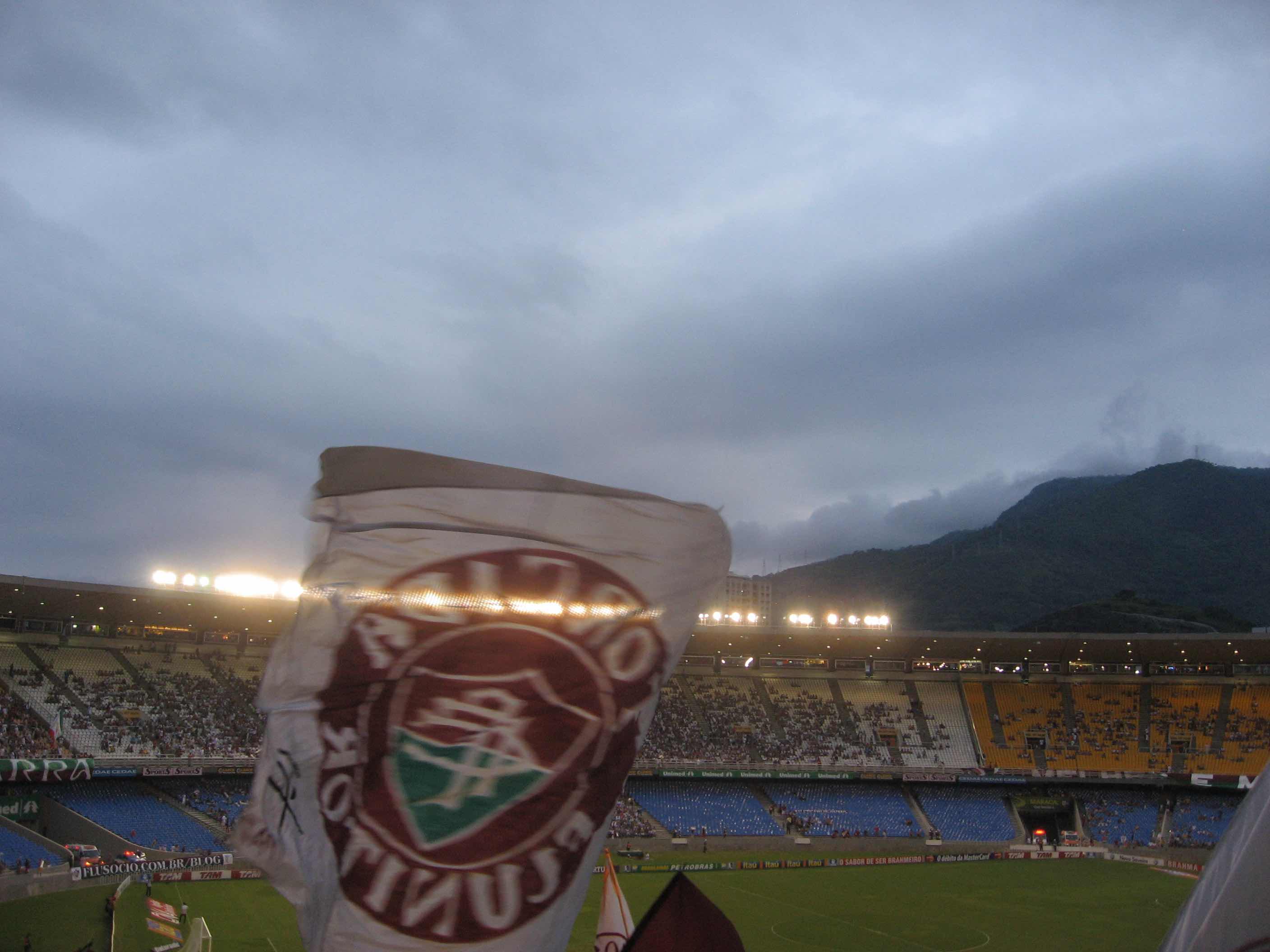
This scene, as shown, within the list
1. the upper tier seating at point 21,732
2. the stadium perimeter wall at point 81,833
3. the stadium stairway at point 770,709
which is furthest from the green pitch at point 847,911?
the stadium stairway at point 770,709

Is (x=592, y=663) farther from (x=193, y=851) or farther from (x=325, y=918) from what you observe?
(x=193, y=851)

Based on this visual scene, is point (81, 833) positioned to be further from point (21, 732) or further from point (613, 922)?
point (613, 922)

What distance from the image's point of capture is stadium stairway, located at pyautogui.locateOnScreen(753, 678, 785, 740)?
59906 mm

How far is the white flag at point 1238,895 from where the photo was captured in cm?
266

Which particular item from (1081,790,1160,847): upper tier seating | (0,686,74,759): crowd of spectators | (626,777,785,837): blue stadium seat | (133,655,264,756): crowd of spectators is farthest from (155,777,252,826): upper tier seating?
(1081,790,1160,847): upper tier seating

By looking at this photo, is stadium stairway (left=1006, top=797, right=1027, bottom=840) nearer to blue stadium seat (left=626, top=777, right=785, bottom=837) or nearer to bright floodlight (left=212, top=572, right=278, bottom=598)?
blue stadium seat (left=626, top=777, right=785, bottom=837)

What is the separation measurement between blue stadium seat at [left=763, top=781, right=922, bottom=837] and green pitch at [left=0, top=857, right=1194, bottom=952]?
23.4 feet

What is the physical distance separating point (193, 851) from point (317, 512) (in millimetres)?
39900

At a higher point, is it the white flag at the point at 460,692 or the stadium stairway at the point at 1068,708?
the white flag at the point at 460,692

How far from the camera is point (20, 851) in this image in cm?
3412

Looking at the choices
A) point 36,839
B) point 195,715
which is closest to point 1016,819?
point 195,715

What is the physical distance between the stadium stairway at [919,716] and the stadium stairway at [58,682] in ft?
142

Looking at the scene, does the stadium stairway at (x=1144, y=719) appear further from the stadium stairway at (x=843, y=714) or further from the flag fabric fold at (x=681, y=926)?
the flag fabric fold at (x=681, y=926)

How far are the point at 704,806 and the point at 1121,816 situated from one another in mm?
23610
